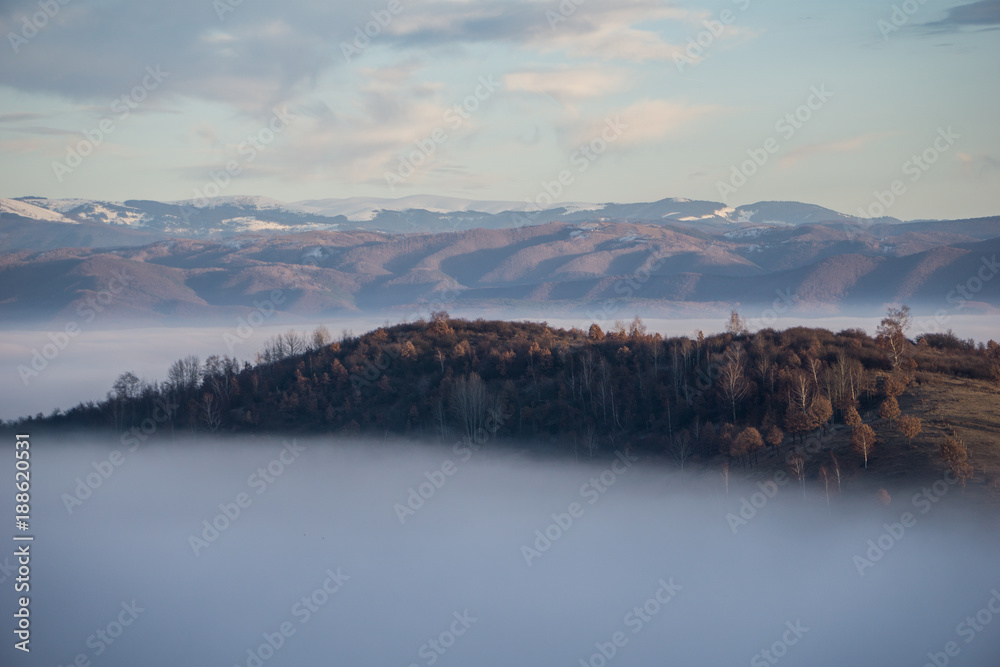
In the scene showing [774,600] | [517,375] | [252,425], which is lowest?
[774,600]

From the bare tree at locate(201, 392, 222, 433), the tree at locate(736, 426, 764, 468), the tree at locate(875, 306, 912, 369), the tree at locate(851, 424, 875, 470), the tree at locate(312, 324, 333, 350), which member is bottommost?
the bare tree at locate(201, 392, 222, 433)

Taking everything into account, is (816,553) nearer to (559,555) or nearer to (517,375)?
(559,555)

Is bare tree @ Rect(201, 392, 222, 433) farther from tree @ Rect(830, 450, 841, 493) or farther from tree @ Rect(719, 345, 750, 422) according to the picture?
tree @ Rect(830, 450, 841, 493)

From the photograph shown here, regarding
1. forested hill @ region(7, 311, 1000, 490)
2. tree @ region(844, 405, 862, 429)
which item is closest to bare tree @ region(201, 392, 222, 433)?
forested hill @ region(7, 311, 1000, 490)

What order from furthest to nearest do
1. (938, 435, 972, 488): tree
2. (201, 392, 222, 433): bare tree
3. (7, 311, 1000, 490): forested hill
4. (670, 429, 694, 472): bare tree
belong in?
(201, 392, 222, 433): bare tree < (670, 429, 694, 472): bare tree < (7, 311, 1000, 490): forested hill < (938, 435, 972, 488): tree

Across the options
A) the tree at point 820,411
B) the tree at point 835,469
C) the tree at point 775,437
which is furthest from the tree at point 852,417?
the tree at point 775,437

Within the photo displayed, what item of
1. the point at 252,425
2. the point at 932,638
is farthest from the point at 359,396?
the point at 932,638
